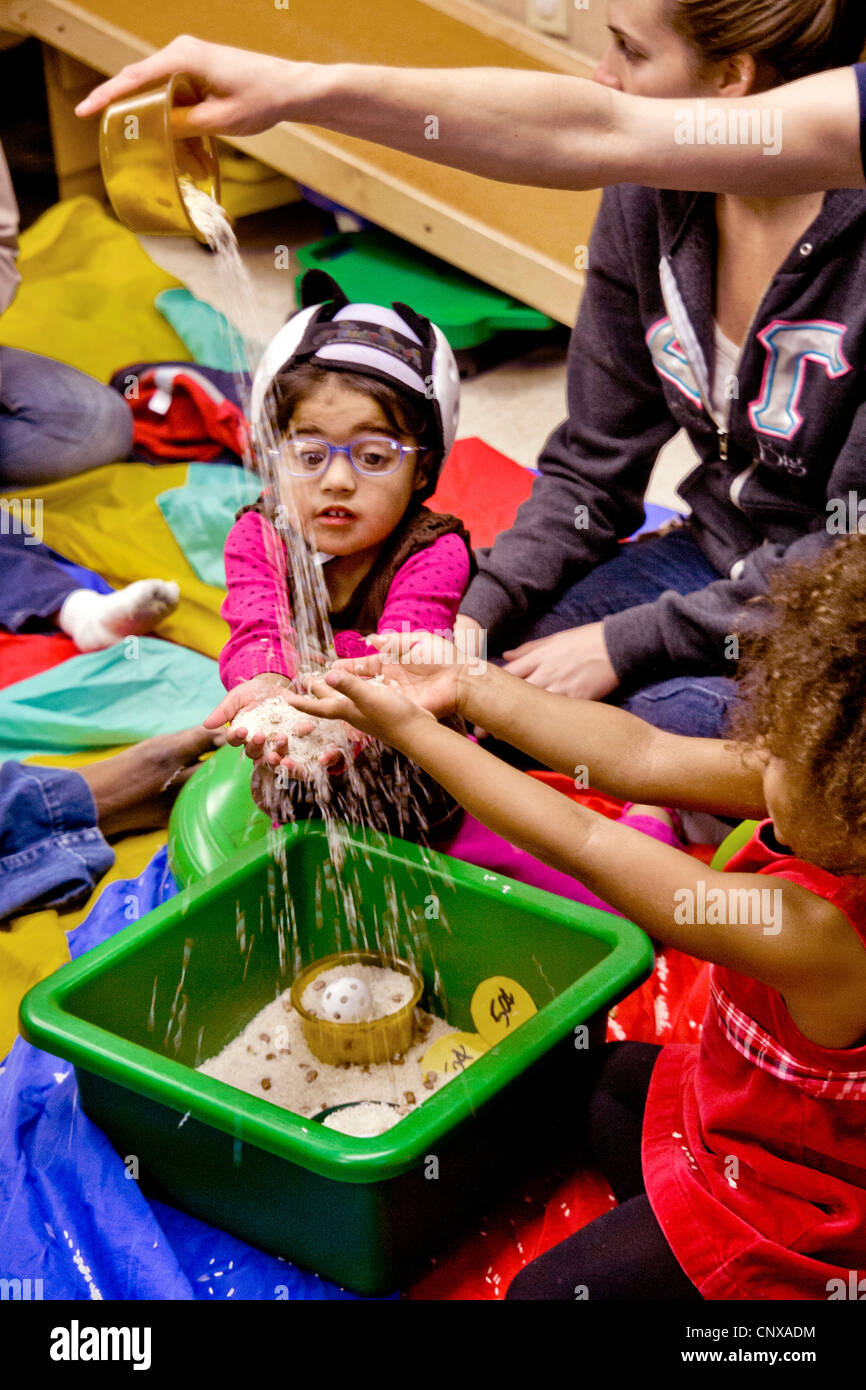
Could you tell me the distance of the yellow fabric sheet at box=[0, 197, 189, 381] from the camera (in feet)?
7.50

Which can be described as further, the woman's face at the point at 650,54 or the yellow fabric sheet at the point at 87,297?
the yellow fabric sheet at the point at 87,297

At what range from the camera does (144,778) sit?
4.76ft

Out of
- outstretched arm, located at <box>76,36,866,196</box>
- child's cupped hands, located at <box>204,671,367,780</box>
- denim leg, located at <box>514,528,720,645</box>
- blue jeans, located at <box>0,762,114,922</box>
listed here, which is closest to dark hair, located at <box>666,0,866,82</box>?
outstretched arm, located at <box>76,36,866,196</box>

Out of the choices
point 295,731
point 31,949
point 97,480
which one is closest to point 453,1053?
point 295,731

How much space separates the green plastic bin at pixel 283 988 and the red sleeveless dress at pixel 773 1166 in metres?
0.13

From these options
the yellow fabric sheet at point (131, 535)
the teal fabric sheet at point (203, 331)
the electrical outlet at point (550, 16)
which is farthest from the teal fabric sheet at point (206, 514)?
the electrical outlet at point (550, 16)

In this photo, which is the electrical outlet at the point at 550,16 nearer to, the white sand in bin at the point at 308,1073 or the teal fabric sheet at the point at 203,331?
the teal fabric sheet at the point at 203,331

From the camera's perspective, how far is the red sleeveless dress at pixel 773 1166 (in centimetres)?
85

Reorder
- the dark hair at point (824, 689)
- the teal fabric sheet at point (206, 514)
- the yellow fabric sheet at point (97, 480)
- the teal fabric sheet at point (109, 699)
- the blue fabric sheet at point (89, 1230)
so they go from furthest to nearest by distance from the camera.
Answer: the teal fabric sheet at point (206, 514)
the teal fabric sheet at point (109, 699)
the yellow fabric sheet at point (97, 480)
the blue fabric sheet at point (89, 1230)
the dark hair at point (824, 689)

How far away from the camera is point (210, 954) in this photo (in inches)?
45.0

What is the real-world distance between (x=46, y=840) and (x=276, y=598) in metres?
0.36

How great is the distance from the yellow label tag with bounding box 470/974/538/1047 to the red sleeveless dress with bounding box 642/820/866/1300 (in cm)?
24

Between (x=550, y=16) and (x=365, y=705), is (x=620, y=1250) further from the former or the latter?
(x=550, y=16)

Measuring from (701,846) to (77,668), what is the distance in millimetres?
760
